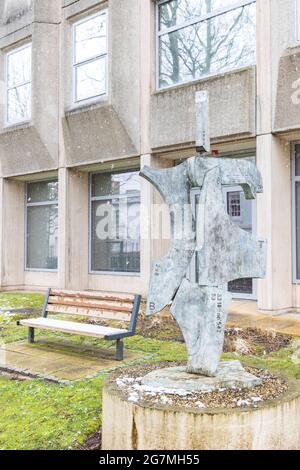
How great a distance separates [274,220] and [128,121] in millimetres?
4142

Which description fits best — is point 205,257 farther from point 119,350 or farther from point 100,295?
point 100,295

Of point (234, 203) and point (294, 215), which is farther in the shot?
point (234, 203)

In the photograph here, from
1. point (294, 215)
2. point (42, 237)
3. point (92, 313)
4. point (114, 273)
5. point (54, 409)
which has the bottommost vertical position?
point (54, 409)

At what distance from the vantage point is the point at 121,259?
12781mm

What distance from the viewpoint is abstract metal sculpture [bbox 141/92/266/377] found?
4.01 m

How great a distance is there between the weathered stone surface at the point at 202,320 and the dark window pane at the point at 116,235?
822cm

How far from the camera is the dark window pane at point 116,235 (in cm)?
1248

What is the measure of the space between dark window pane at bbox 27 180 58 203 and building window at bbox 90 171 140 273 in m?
1.65

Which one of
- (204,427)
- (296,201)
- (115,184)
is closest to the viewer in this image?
(204,427)

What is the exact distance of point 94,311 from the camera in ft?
22.2

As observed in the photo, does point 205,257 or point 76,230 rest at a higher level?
point 76,230

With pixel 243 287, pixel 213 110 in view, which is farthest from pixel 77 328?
pixel 213 110

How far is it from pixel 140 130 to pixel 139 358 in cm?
618

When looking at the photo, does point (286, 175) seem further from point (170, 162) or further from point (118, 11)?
point (118, 11)
